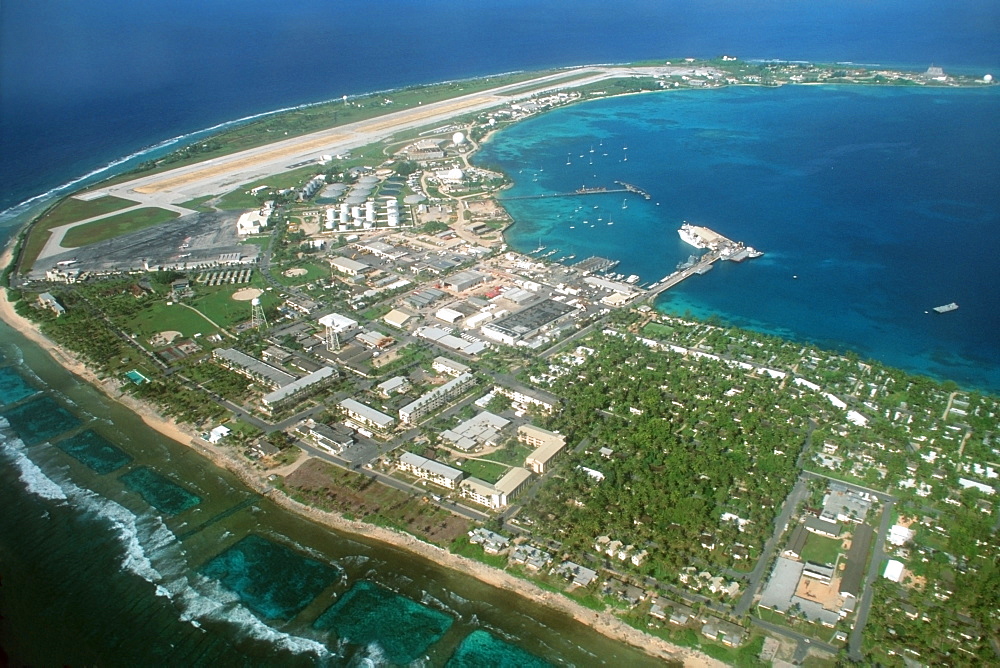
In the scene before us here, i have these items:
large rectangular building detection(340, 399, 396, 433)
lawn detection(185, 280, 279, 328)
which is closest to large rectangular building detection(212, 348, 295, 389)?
lawn detection(185, 280, 279, 328)

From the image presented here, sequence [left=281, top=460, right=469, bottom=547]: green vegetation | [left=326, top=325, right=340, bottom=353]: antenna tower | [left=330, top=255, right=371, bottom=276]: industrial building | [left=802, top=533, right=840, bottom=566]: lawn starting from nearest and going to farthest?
[left=802, top=533, right=840, bottom=566]: lawn → [left=281, top=460, right=469, bottom=547]: green vegetation → [left=326, top=325, right=340, bottom=353]: antenna tower → [left=330, top=255, right=371, bottom=276]: industrial building

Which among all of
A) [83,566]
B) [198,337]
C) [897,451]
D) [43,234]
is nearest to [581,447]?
[897,451]

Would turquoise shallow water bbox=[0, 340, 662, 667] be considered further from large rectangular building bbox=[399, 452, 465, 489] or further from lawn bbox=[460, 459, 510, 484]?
lawn bbox=[460, 459, 510, 484]

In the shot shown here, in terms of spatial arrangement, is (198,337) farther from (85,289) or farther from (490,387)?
(490,387)

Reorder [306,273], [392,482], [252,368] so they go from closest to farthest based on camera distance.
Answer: [392,482], [252,368], [306,273]

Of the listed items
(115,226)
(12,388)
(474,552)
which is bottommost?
(474,552)

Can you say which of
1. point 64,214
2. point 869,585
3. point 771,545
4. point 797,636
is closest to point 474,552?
point 771,545

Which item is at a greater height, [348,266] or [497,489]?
[348,266]

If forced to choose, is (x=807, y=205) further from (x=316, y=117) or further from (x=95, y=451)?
(x=316, y=117)

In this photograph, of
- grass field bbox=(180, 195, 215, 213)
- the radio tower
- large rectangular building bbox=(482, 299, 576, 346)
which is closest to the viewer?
large rectangular building bbox=(482, 299, 576, 346)
